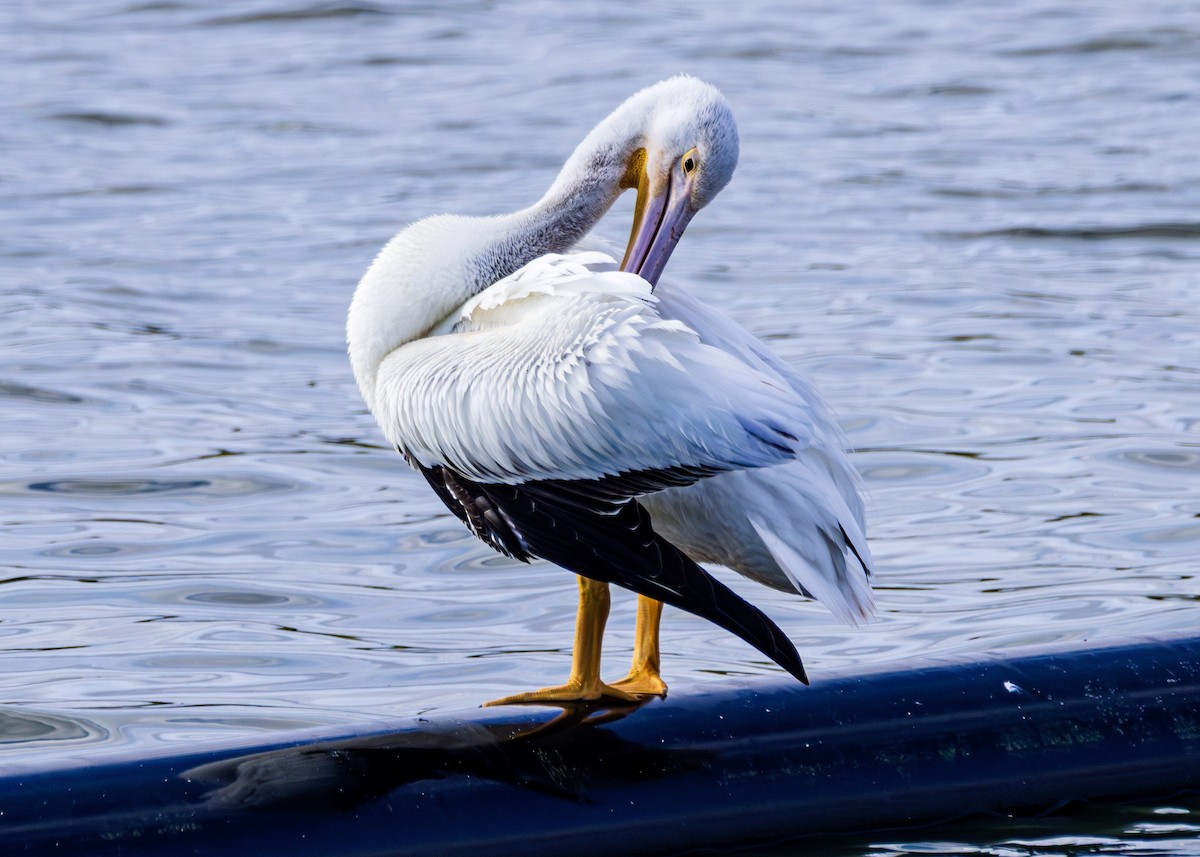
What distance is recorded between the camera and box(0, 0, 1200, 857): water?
4629mm

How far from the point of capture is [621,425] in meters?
3.17

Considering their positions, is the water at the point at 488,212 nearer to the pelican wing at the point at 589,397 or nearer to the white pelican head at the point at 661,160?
the pelican wing at the point at 589,397

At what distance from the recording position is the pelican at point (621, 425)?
10.3ft

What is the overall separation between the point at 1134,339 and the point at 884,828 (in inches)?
200

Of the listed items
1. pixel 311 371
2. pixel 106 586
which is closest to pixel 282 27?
pixel 311 371

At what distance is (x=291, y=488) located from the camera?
6.07 meters

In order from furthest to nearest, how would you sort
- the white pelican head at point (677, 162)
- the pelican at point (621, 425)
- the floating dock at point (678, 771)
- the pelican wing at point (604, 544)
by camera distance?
the white pelican head at point (677, 162)
the pelican at point (621, 425)
the pelican wing at point (604, 544)
the floating dock at point (678, 771)

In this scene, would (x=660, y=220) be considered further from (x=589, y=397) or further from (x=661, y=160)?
(x=589, y=397)

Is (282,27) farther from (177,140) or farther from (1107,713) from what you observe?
(1107,713)

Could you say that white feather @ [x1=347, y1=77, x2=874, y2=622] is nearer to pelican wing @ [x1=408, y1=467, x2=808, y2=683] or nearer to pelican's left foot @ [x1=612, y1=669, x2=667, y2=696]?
pelican wing @ [x1=408, y1=467, x2=808, y2=683]

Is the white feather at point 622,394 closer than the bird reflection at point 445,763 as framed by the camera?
No

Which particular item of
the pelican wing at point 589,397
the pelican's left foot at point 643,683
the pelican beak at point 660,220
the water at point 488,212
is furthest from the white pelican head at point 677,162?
the water at point 488,212

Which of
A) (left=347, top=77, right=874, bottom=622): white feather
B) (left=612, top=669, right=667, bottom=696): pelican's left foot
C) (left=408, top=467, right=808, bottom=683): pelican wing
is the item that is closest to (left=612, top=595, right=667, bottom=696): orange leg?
(left=612, top=669, right=667, bottom=696): pelican's left foot

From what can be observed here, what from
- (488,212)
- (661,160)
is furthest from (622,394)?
(488,212)
